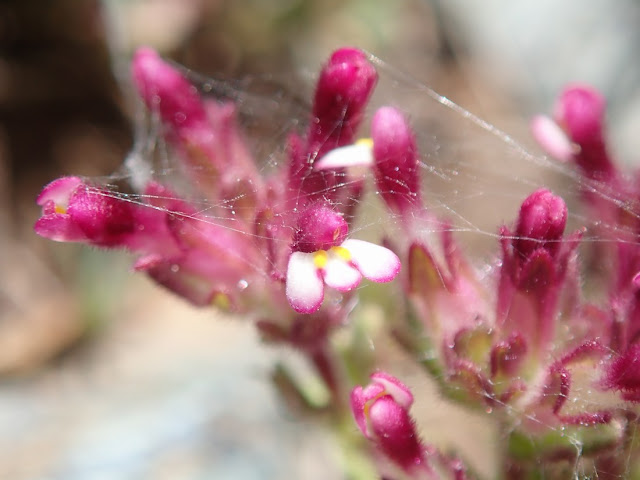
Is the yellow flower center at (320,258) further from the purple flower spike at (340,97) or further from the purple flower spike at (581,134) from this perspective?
the purple flower spike at (581,134)

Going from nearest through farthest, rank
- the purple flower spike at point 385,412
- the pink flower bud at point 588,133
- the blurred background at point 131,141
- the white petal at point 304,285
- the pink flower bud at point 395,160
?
the white petal at point 304,285 < the purple flower spike at point 385,412 < the pink flower bud at point 395,160 < the pink flower bud at point 588,133 < the blurred background at point 131,141

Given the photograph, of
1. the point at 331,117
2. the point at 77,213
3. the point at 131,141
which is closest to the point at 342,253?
the point at 331,117

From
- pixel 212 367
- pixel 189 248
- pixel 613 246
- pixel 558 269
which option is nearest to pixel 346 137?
pixel 189 248

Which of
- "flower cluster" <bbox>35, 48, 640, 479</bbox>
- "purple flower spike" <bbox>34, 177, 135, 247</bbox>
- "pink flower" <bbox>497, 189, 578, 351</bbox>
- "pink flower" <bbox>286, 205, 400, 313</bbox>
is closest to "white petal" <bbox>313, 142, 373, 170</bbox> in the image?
"flower cluster" <bbox>35, 48, 640, 479</bbox>

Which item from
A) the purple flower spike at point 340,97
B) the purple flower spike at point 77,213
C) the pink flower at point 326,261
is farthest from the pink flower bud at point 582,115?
the purple flower spike at point 77,213

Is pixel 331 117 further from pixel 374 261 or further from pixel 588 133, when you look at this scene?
pixel 588 133

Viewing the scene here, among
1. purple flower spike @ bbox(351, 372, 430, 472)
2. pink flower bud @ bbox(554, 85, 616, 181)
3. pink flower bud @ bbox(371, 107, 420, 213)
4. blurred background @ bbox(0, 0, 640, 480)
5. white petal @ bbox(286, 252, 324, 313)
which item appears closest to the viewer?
white petal @ bbox(286, 252, 324, 313)

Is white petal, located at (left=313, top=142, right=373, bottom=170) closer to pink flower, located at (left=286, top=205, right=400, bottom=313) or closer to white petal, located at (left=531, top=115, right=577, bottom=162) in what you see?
pink flower, located at (left=286, top=205, right=400, bottom=313)
